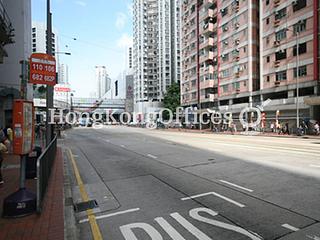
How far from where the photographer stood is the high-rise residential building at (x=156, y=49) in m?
128

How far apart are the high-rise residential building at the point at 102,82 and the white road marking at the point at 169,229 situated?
126172mm

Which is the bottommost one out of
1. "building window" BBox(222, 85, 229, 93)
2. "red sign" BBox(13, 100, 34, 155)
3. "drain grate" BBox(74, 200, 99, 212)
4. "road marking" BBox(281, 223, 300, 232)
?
"drain grate" BBox(74, 200, 99, 212)

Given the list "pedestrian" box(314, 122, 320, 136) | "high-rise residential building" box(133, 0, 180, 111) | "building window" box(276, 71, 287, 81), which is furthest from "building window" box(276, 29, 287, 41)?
"high-rise residential building" box(133, 0, 180, 111)

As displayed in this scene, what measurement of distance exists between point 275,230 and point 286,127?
1325 inches

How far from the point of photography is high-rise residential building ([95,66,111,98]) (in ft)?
427

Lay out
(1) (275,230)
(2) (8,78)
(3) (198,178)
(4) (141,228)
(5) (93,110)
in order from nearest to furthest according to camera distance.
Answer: (1) (275,230) → (4) (141,228) → (3) (198,178) → (2) (8,78) → (5) (93,110)

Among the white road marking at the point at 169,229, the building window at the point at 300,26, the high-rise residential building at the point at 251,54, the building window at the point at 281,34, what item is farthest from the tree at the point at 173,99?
the white road marking at the point at 169,229

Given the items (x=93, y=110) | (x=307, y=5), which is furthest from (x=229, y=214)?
(x=93, y=110)

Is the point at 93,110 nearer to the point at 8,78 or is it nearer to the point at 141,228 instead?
the point at 8,78

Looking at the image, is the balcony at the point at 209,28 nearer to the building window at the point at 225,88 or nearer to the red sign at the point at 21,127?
the building window at the point at 225,88

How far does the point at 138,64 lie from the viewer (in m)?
130

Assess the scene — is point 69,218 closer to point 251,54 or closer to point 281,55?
point 281,55

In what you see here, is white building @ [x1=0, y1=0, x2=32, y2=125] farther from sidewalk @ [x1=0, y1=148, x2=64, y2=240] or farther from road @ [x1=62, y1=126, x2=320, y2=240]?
sidewalk @ [x1=0, y1=148, x2=64, y2=240]

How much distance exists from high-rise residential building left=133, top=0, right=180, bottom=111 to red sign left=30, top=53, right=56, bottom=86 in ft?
387
